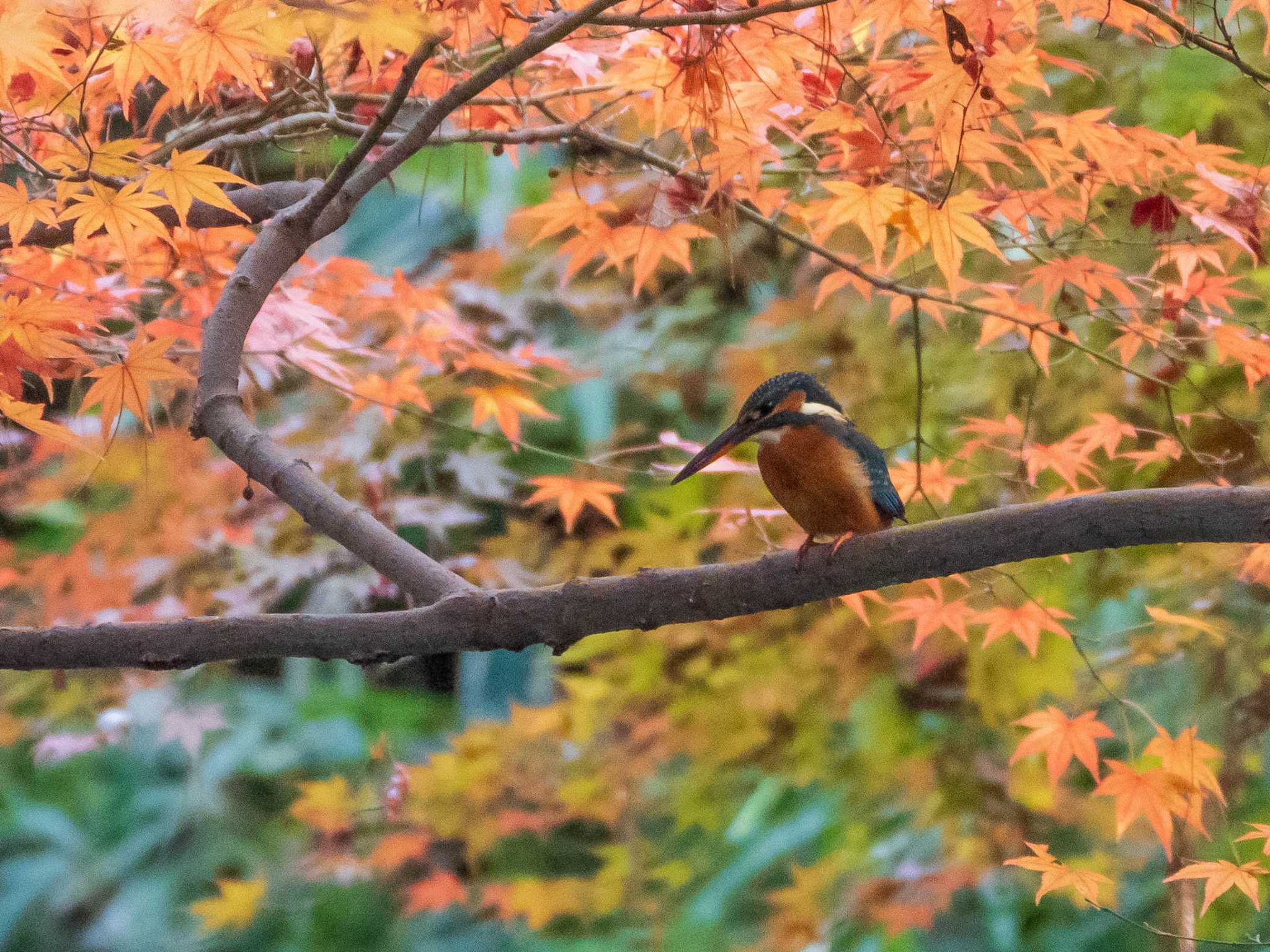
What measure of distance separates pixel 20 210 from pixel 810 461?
0.81 meters

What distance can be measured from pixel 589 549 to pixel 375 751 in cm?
71

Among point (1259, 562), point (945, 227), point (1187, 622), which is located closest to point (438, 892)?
point (1187, 622)

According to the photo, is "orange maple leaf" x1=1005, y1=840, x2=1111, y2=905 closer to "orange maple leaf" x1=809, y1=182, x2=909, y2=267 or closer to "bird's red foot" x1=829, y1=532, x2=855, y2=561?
"bird's red foot" x1=829, y1=532, x2=855, y2=561

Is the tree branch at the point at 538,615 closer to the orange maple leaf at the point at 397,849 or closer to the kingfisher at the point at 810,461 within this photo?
the kingfisher at the point at 810,461

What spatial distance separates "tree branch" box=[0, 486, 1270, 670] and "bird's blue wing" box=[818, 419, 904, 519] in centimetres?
22

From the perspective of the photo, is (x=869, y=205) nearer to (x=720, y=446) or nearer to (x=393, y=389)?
(x=720, y=446)

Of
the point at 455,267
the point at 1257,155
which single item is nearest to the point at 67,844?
the point at 455,267

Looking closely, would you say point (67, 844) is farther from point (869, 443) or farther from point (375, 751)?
point (869, 443)

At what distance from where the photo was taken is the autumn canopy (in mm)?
1268

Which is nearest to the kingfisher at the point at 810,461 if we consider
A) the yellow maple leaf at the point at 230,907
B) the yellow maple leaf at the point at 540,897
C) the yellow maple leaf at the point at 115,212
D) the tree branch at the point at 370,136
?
the tree branch at the point at 370,136

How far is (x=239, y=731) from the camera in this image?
2570 millimetres

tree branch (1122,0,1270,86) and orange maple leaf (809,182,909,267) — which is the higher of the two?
tree branch (1122,0,1270,86)

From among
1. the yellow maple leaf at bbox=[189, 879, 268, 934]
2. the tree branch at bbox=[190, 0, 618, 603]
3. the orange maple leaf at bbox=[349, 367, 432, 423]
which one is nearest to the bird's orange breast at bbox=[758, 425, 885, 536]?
the tree branch at bbox=[190, 0, 618, 603]

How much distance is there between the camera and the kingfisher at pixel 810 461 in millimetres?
1073
